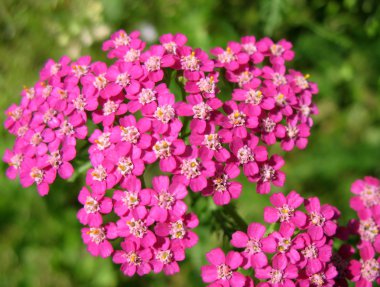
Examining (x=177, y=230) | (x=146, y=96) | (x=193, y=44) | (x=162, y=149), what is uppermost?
(x=193, y=44)

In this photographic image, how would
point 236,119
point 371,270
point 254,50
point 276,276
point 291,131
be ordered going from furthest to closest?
point 254,50, point 291,131, point 371,270, point 236,119, point 276,276

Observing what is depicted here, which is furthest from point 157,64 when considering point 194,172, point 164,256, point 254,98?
point 164,256

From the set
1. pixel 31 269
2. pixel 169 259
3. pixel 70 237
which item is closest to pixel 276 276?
pixel 169 259

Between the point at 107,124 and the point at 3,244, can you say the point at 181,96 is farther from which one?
the point at 3,244

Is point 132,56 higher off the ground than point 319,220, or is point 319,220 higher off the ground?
point 132,56

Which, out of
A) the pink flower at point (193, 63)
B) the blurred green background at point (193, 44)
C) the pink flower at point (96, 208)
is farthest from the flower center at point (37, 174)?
the blurred green background at point (193, 44)

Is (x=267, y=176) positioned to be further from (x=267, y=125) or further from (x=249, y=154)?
(x=267, y=125)

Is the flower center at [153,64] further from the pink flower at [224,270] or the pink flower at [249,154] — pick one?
the pink flower at [224,270]

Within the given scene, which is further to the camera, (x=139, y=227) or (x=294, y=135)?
(x=294, y=135)
